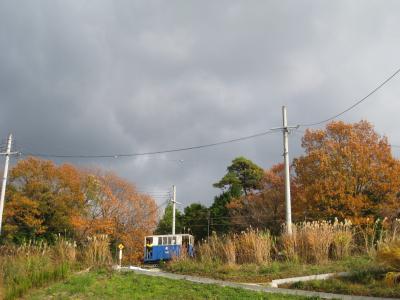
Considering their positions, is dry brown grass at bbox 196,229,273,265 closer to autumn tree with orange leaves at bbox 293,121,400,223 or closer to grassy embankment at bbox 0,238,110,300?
grassy embankment at bbox 0,238,110,300

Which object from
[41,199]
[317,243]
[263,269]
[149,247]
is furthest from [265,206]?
[263,269]

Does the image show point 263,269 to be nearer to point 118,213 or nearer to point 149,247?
point 149,247

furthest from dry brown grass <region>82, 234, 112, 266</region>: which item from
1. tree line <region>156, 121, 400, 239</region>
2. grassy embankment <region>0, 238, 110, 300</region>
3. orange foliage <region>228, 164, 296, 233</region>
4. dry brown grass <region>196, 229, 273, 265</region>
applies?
orange foliage <region>228, 164, 296, 233</region>

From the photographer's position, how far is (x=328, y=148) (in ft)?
96.9

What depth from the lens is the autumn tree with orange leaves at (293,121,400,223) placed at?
27266mm

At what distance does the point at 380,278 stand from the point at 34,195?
29.9 m

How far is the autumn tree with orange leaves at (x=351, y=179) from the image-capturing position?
2727 cm

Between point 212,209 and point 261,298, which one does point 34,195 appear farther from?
point 261,298

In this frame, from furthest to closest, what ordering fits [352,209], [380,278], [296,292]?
[352,209] → [380,278] → [296,292]

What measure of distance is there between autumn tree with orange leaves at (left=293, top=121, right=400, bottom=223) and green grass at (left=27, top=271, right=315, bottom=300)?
61.7ft

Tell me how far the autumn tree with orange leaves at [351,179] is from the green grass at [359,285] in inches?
668

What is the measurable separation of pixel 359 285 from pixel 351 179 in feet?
64.4

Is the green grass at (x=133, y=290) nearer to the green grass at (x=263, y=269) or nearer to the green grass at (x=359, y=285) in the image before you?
the green grass at (x=359, y=285)

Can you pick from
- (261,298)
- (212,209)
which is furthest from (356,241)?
(212,209)
